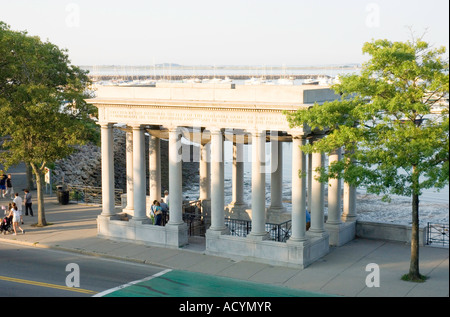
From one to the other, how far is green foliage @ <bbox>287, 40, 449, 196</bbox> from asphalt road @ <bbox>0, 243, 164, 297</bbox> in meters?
8.08

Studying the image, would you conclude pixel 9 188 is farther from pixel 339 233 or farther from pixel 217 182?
pixel 339 233

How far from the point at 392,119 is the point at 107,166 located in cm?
1268

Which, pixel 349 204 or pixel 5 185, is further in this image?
pixel 5 185

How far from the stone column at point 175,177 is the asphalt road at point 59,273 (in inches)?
107

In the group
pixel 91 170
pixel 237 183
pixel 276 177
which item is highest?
pixel 276 177

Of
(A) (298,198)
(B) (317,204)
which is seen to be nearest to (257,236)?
(A) (298,198)

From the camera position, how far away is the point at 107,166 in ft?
90.3

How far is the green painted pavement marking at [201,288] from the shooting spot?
806 inches

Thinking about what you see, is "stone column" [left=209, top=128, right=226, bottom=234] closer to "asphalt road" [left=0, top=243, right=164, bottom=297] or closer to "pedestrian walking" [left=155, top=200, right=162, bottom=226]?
"asphalt road" [left=0, top=243, right=164, bottom=297]

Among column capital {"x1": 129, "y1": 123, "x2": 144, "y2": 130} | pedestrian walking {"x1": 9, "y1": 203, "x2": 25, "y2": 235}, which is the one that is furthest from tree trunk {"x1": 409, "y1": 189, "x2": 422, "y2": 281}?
pedestrian walking {"x1": 9, "y1": 203, "x2": 25, "y2": 235}

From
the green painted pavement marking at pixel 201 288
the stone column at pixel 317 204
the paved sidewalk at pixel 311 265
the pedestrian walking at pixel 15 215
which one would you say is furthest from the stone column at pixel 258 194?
the pedestrian walking at pixel 15 215

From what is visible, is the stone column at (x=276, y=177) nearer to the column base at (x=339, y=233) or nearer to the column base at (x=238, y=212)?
the column base at (x=238, y=212)
